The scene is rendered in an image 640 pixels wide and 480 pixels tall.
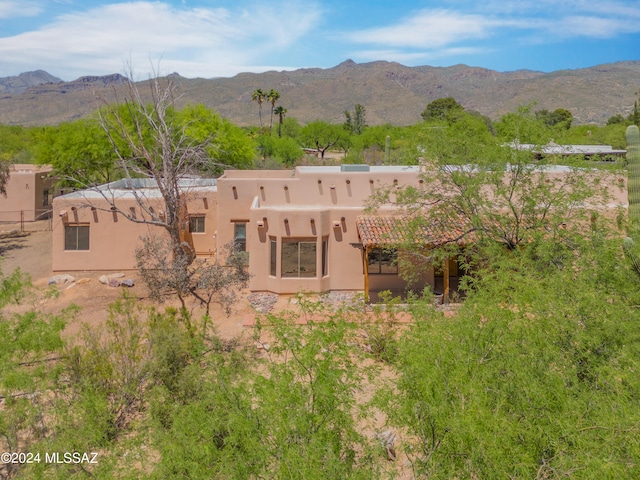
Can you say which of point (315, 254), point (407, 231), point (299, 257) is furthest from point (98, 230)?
point (407, 231)

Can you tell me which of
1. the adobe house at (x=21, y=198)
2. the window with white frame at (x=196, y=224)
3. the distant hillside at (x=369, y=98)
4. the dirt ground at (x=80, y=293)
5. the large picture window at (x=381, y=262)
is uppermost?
the distant hillside at (x=369, y=98)

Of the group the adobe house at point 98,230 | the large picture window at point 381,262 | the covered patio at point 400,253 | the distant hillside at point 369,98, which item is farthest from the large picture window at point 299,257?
the distant hillside at point 369,98

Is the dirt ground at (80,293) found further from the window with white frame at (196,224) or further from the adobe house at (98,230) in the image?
the window with white frame at (196,224)

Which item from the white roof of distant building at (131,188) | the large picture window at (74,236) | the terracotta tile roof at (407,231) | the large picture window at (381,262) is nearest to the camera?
the terracotta tile roof at (407,231)

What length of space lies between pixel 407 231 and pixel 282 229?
15.7 ft

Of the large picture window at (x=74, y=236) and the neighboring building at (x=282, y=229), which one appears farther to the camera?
the large picture window at (x=74, y=236)

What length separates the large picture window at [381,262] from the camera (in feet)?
68.3

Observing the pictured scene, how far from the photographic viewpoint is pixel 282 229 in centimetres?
→ 2009

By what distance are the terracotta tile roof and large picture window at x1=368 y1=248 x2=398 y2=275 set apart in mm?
1350

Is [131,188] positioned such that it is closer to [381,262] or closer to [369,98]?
[381,262]

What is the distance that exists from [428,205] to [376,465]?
15.2 meters

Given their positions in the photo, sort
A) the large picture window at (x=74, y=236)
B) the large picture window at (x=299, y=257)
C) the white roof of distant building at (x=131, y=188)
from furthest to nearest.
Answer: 1. the white roof of distant building at (x=131, y=188)
2. the large picture window at (x=74, y=236)
3. the large picture window at (x=299, y=257)

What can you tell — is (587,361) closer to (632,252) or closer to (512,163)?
(632,252)

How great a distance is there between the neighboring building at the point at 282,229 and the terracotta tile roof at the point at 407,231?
6 cm
